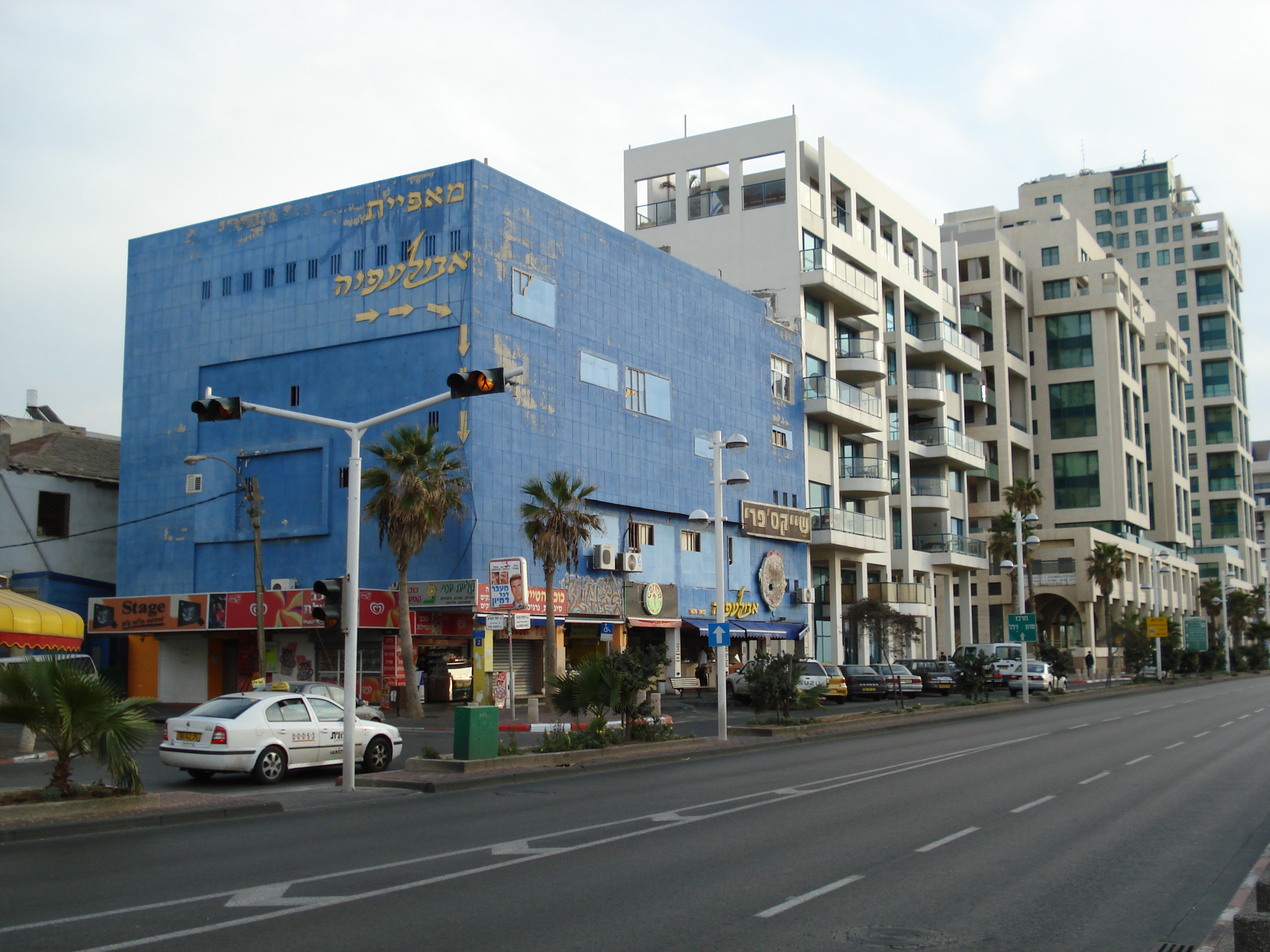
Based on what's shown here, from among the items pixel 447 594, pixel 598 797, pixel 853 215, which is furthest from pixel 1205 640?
pixel 598 797

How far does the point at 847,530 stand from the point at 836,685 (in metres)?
18.3

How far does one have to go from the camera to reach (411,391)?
41.0m

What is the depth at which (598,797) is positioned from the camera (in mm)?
17141

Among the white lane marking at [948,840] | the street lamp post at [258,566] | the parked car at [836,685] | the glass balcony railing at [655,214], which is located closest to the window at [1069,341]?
the glass balcony railing at [655,214]

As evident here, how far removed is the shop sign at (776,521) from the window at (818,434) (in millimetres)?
4246

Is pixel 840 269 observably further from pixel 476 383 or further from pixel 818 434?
pixel 476 383

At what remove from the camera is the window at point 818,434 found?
61219mm

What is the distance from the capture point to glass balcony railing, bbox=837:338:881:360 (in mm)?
64500

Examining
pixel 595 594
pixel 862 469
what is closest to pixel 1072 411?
pixel 862 469

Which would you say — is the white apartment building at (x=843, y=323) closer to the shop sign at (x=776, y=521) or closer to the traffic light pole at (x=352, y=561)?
the shop sign at (x=776, y=521)

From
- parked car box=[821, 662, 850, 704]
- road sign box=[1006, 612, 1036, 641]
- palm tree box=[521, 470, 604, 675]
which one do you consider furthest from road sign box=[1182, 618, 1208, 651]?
palm tree box=[521, 470, 604, 675]

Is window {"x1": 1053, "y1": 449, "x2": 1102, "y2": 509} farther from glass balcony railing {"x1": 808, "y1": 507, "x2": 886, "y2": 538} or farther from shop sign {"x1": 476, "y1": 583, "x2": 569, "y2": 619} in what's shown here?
shop sign {"x1": 476, "y1": 583, "x2": 569, "y2": 619}

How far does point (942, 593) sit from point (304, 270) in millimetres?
48328

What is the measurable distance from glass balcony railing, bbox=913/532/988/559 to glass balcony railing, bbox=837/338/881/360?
1455 centimetres
